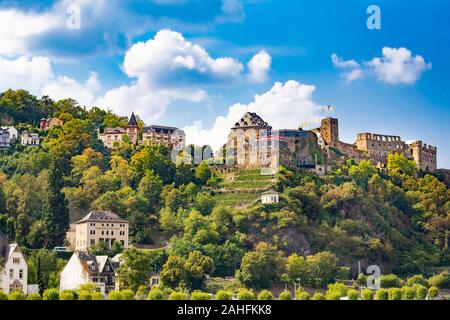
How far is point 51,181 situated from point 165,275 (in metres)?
8.52

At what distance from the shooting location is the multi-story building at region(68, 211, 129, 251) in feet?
178

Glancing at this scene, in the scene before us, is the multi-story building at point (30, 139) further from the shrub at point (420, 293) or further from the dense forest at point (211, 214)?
the shrub at point (420, 293)

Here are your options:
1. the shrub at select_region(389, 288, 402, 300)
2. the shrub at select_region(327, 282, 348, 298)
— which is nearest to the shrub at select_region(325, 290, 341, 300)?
the shrub at select_region(327, 282, 348, 298)

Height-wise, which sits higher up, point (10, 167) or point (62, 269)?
point (10, 167)

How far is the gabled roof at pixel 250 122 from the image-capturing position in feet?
221

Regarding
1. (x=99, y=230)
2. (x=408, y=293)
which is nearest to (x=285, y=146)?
(x=99, y=230)

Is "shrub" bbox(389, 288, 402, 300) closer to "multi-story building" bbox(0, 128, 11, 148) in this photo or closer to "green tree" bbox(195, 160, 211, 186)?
"green tree" bbox(195, 160, 211, 186)

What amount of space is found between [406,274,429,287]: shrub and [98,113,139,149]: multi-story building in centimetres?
2046

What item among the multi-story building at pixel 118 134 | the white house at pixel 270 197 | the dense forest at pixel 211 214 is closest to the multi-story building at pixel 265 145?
the dense forest at pixel 211 214

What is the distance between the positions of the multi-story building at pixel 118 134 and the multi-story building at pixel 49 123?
8.29 ft
